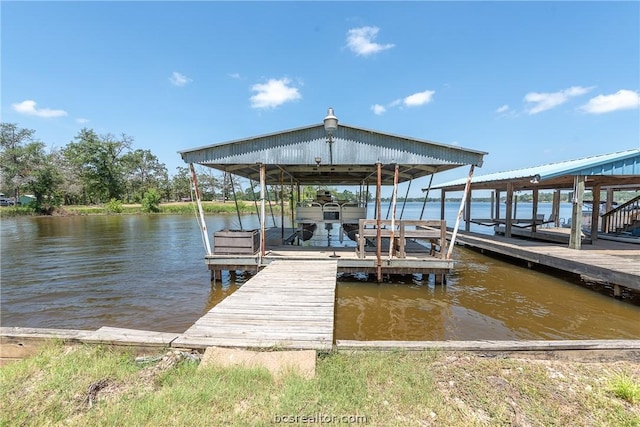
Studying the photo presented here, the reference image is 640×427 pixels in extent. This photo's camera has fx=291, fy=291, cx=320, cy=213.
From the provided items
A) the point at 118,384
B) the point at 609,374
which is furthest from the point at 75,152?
the point at 609,374

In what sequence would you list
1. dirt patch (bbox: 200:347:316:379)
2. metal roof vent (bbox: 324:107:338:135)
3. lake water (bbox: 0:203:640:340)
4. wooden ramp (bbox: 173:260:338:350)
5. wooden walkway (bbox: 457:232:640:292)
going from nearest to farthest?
dirt patch (bbox: 200:347:316:379), wooden ramp (bbox: 173:260:338:350), lake water (bbox: 0:203:640:340), wooden walkway (bbox: 457:232:640:292), metal roof vent (bbox: 324:107:338:135)

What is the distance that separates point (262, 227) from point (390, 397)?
234 inches

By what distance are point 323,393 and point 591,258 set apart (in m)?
9.28

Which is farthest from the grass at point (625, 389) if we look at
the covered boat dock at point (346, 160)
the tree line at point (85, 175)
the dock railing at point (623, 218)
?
the tree line at point (85, 175)

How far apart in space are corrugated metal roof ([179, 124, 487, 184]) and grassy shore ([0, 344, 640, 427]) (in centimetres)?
538

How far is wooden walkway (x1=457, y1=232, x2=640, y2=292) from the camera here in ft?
21.8

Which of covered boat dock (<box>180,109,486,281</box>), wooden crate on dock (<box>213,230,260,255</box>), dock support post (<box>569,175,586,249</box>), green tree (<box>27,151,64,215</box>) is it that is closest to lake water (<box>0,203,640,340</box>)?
covered boat dock (<box>180,109,486,281</box>)

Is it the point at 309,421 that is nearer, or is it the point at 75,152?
the point at 309,421

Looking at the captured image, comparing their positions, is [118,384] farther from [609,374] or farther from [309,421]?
[609,374]

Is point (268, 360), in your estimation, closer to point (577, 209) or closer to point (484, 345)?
point (484, 345)

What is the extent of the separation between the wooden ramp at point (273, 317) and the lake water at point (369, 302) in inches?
36.1

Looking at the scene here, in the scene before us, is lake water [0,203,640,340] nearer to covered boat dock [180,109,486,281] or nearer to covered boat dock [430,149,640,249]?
covered boat dock [180,109,486,281]

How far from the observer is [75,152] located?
160 ft

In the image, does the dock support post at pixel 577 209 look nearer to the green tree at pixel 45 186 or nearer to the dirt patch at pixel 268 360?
the dirt patch at pixel 268 360
